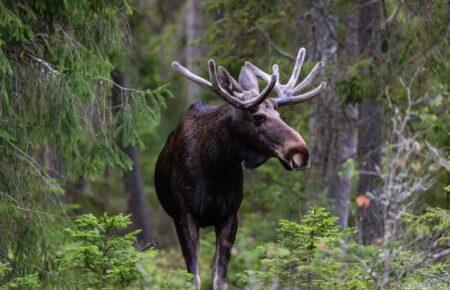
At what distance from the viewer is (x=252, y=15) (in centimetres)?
1739

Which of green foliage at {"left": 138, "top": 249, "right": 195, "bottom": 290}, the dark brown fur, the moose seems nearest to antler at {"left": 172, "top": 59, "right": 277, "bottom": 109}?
the moose

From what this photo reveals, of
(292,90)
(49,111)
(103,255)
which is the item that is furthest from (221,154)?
(49,111)

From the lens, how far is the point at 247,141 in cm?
1079

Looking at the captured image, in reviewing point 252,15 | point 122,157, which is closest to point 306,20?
point 252,15

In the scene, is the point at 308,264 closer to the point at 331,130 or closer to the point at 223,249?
the point at 223,249

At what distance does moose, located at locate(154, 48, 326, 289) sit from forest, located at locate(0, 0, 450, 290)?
2 centimetres

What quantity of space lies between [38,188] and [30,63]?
1521 millimetres

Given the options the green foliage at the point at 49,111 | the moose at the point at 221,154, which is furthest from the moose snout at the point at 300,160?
the green foliage at the point at 49,111

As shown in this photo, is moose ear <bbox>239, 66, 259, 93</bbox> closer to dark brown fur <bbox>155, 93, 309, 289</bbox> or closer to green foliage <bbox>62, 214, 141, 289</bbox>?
dark brown fur <bbox>155, 93, 309, 289</bbox>

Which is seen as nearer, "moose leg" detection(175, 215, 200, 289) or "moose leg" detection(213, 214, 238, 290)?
"moose leg" detection(213, 214, 238, 290)

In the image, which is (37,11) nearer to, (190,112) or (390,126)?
(190,112)

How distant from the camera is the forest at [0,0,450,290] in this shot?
30.2 feet

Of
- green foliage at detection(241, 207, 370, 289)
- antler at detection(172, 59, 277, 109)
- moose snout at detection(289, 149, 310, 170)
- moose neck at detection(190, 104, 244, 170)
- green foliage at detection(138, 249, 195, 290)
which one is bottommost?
green foliage at detection(138, 249, 195, 290)

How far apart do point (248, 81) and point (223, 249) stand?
6.08ft
